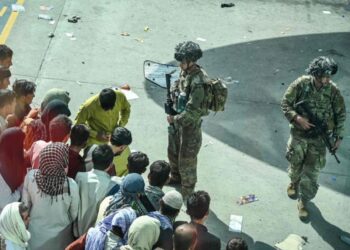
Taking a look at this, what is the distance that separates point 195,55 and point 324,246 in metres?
2.64

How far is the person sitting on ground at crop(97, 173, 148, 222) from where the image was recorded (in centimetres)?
526

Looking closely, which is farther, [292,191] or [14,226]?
[292,191]

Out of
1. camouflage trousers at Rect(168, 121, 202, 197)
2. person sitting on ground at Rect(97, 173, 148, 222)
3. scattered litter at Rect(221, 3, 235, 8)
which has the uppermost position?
person sitting on ground at Rect(97, 173, 148, 222)

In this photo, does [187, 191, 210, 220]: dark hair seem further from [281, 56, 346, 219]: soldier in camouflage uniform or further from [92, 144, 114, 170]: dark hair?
[281, 56, 346, 219]: soldier in camouflage uniform

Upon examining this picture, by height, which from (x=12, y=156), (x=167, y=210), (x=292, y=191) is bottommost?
(x=292, y=191)

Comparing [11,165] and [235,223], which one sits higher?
[11,165]

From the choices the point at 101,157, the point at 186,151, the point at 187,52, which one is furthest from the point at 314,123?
the point at 101,157

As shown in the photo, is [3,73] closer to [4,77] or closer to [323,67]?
[4,77]

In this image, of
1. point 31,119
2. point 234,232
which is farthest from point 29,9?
point 234,232

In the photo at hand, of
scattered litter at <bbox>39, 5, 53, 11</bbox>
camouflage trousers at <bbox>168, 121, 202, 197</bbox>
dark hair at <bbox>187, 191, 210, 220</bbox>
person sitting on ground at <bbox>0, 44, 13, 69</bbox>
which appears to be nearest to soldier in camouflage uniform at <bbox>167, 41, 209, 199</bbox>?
camouflage trousers at <bbox>168, 121, 202, 197</bbox>

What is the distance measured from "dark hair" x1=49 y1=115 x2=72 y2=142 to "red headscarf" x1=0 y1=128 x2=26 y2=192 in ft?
1.38

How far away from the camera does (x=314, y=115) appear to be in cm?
695

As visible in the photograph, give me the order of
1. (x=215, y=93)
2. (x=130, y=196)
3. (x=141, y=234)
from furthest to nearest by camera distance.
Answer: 1. (x=215, y=93)
2. (x=130, y=196)
3. (x=141, y=234)

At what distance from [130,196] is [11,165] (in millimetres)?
1255
